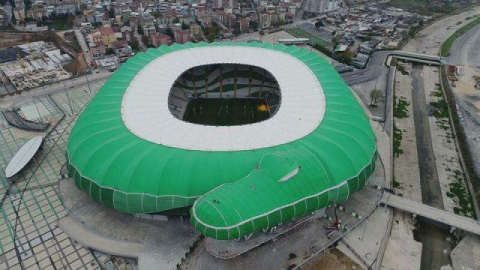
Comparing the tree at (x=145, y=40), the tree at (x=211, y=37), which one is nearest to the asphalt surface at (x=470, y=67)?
the tree at (x=211, y=37)

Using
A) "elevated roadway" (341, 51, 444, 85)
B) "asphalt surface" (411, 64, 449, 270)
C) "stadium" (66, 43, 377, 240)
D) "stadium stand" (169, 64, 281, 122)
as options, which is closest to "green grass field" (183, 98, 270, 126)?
"stadium stand" (169, 64, 281, 122)

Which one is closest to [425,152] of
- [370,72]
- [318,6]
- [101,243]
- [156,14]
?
[370,72]

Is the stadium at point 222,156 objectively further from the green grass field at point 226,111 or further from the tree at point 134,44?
the tree at point 134,44

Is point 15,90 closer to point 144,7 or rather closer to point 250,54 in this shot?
point 250,54

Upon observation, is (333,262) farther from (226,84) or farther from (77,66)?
(77,66)

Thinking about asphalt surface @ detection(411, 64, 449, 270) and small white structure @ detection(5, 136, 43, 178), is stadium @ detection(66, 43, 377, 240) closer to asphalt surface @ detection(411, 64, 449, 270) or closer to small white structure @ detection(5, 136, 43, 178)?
small white structure @ detection(5, 136, 43, 178)
